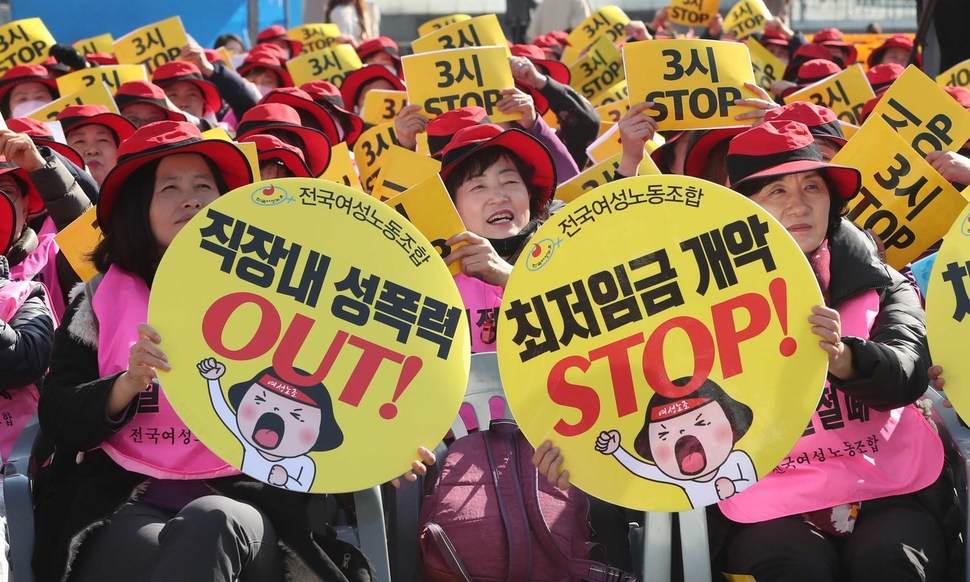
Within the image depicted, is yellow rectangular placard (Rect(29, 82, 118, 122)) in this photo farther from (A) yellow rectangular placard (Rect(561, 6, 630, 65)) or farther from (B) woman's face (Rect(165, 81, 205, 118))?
(A) yellow rectangular placard (Rect(561, 6, 630, 65))

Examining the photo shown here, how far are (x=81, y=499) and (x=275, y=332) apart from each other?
2.33 feet

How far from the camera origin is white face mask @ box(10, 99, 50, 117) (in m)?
7.99

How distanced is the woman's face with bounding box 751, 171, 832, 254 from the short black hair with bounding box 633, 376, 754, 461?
771 millimetres

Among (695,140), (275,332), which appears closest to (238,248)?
(275,332)

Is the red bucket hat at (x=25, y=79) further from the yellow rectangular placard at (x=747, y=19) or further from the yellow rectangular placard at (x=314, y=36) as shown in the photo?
the yellow rectangular placard at (x=747, y=19)

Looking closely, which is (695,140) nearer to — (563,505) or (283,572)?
(563,505)

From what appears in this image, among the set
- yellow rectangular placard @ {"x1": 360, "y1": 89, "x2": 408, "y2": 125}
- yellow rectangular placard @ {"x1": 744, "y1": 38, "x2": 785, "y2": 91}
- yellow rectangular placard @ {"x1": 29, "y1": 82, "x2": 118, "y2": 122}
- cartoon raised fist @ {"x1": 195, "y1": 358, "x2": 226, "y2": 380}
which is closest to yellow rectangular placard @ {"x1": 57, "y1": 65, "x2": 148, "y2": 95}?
yellow rectangular placard @ {"x1": 29, "y1": 82, "x2": 118, "y2": 122}

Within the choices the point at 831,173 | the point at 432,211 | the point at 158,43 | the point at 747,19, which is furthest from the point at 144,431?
the point at 747,19

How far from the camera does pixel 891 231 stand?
459 cm

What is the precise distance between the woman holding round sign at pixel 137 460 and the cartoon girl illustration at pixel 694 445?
702 millimetres

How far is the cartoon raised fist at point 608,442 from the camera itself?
303 centimetres

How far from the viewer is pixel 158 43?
9680 millimetres

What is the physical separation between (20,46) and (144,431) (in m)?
6.93

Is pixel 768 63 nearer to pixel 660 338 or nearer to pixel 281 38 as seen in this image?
pixel 281 38
